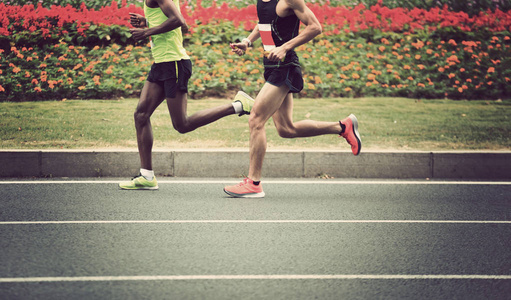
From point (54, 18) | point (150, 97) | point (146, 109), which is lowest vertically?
point (146, 109)

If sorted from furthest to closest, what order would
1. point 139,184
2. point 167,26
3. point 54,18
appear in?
point 54,18 < point 139,184 < point 167,26

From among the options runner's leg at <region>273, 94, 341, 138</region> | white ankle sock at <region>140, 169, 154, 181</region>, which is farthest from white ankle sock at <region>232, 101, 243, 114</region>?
white ankle sock at <region>140, 169, 154, 181</region>

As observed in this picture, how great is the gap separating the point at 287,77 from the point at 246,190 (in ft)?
3.84

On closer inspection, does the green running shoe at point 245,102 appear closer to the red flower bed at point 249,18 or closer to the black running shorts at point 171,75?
the black running shorts at point 171,75

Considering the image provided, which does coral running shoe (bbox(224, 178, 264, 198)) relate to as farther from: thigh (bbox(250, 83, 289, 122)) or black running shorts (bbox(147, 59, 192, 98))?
black running shorts (bbox(147, 59, 192, 98))

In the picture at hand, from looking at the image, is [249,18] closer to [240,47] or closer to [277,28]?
[240,47]

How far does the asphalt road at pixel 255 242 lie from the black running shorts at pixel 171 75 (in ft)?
3.46

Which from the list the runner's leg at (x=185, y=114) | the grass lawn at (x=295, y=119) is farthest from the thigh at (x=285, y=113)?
the grass lawn at (x=295, y=119)

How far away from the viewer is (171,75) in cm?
654

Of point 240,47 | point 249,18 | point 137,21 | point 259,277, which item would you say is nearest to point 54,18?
point 249,18

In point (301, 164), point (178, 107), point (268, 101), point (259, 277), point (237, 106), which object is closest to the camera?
point (259, 277)

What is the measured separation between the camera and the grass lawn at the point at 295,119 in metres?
8.62

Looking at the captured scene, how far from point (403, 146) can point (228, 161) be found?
2.26 m

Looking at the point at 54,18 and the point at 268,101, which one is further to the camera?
the point at 54,18
